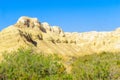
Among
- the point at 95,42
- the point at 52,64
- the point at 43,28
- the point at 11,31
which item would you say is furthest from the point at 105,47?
the point at 52,64

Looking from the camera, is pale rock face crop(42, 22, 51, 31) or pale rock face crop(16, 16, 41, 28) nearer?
pale rock face crop(16, 16, 41, 28)

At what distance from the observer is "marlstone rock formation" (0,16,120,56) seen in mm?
129125

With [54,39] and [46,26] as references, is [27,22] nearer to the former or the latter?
[54,39]

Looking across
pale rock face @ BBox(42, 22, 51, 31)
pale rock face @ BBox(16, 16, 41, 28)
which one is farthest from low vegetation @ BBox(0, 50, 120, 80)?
pale rock face @ BBox(42, 22, 51, 31)

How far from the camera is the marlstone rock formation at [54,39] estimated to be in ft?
424

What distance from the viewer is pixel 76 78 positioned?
149 feet

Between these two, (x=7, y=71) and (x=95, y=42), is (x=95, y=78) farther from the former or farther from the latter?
(x=95, y=42)

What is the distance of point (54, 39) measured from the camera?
15800 centimetres

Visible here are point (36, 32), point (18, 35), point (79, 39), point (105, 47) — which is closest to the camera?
point (18, 35)

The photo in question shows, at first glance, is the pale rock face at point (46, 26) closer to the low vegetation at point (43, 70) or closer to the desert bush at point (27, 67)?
the desert bush at point (27, 67)

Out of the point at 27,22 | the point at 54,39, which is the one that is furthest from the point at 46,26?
the point at 27,22

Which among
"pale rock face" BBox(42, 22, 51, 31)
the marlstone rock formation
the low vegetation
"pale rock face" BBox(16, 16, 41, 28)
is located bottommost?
the low vegetation

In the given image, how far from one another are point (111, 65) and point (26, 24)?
353ft

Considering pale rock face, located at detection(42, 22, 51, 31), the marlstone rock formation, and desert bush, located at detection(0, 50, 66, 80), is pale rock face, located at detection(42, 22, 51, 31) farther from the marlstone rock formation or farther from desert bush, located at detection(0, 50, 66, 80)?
desert bush, located at detection(0, 50, 66, 80)
